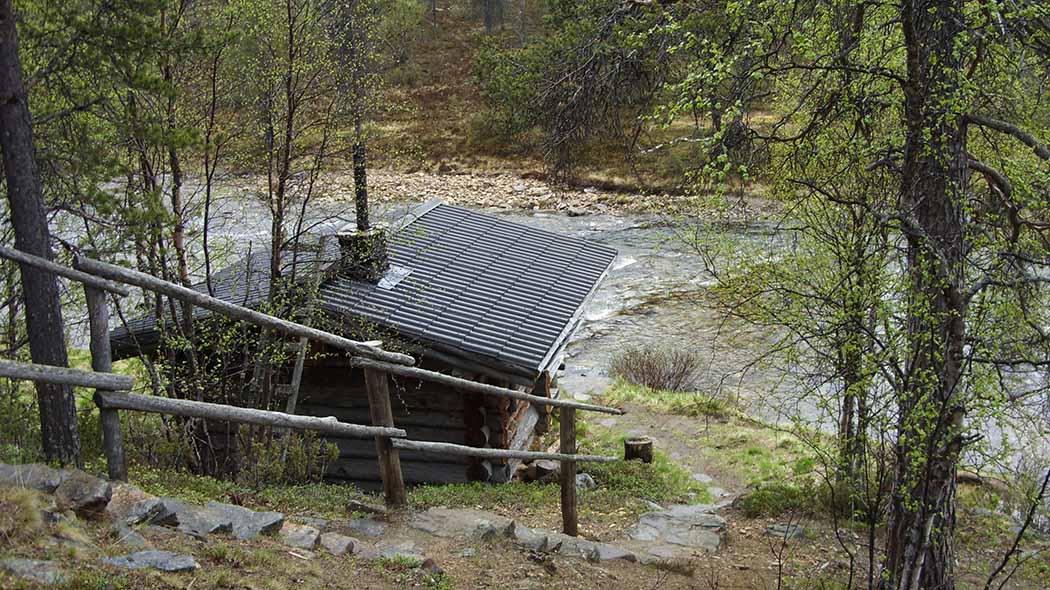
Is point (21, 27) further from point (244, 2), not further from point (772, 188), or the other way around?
point (772, 188)

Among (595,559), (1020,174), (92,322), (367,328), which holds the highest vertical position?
(1020,174)

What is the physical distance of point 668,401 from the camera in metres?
16.6

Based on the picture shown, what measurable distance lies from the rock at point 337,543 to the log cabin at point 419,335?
5.01 m

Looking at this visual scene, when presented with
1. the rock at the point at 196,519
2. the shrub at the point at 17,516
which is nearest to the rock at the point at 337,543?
the rock at the point at 196,519

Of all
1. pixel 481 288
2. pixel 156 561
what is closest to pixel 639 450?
pixel 481 288

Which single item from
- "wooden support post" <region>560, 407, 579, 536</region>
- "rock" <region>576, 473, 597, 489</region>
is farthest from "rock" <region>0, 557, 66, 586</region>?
"rock" <region>576, 473, 597, 489</region>

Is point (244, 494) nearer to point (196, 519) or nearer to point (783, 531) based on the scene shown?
point (196, 519)

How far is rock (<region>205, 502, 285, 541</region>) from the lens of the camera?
16.2 feet

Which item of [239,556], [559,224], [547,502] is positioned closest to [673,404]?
[547,502]

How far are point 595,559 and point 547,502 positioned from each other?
3.55 metres

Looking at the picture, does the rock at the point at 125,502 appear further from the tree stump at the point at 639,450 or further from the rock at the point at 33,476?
the tree stump at the point at 639,450

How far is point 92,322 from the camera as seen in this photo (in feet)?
15.4

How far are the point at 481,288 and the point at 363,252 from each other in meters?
1.91

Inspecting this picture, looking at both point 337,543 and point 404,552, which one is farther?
point 404,552
